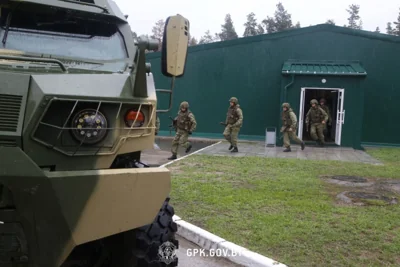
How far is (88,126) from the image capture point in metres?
2.32

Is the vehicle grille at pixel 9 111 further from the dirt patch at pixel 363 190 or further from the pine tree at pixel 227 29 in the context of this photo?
the pine tree at pixel 227 29

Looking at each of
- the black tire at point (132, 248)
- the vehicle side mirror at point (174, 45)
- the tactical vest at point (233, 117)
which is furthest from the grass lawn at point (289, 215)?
the tactical vest at point (233, 117)

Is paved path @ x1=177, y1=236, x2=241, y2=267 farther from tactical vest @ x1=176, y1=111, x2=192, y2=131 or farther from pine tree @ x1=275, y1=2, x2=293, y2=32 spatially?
pine tree @ x1=275, y1=2, x2=293, y2=32

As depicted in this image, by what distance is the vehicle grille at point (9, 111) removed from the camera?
214 cm

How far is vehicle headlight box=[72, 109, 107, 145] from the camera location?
2320mm

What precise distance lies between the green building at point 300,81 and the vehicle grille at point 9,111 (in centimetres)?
1326

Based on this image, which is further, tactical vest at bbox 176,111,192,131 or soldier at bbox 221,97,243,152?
soldier at bbox 221,97,243,152

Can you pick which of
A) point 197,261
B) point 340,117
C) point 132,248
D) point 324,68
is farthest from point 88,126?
point 324,68

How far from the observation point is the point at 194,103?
58.0 ft

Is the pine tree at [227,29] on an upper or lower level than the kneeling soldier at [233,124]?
upper

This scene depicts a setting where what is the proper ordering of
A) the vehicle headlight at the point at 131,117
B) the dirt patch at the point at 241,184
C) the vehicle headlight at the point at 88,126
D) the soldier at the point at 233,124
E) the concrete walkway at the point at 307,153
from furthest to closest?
1. the soldier at the point at 233,124
2. the concrete walkway at the point at 307,153
3. the dirt patch at the point at 241,184
4. the vehicle headlight at the point at 131,117
5. the vehicle headlight at the point at 88,126

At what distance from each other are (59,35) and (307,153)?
10.1 meters

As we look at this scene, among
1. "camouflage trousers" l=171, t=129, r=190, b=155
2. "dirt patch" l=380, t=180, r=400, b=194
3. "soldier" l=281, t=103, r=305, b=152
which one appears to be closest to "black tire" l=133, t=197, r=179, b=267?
"dirt patch" l=380, t=180, r=400, b=194

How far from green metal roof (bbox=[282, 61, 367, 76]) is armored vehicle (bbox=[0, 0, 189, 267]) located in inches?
485
